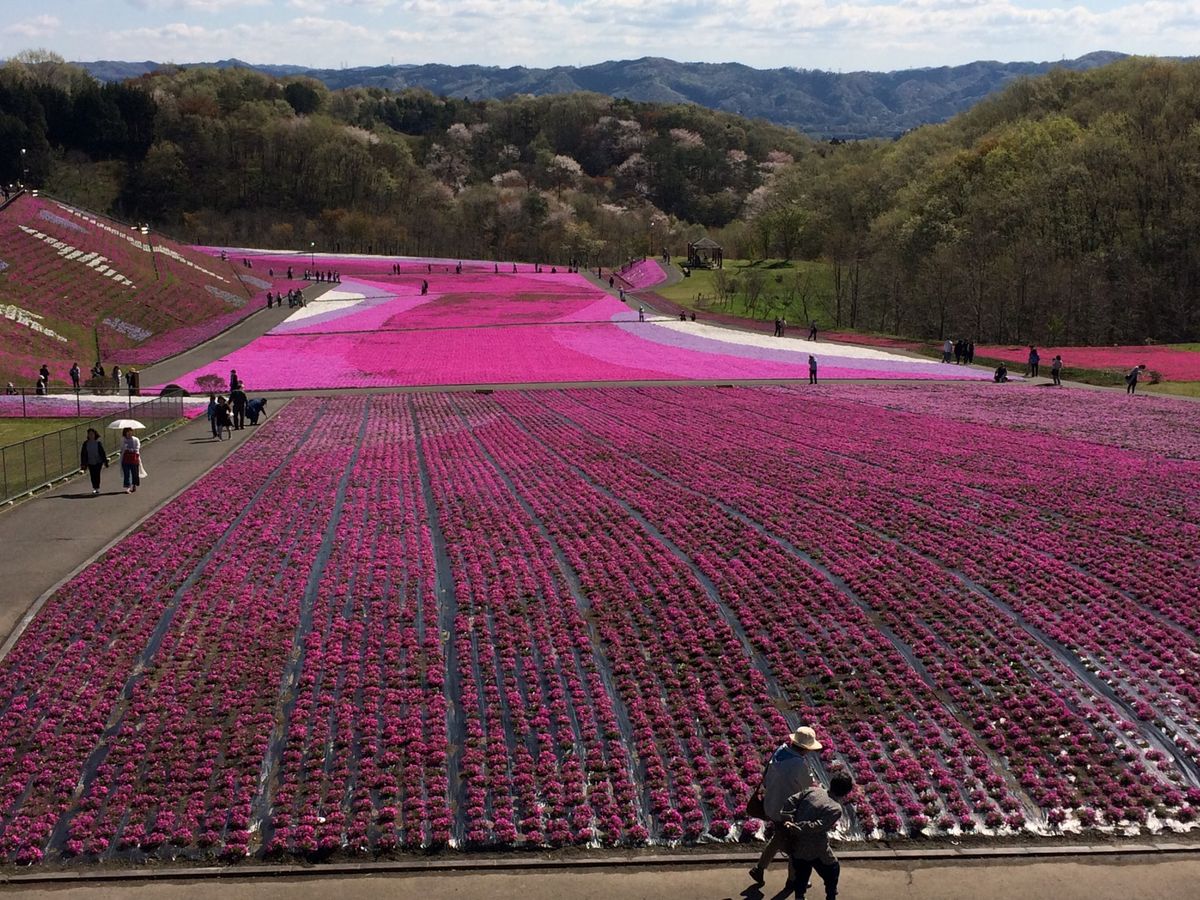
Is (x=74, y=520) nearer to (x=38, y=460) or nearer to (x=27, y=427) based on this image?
(x=38, y=460)

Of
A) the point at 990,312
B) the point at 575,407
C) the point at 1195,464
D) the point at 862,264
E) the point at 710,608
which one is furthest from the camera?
the point at 862,264

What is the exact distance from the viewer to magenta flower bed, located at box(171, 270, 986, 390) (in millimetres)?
52844

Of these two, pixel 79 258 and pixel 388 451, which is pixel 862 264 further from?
pixel 388 451

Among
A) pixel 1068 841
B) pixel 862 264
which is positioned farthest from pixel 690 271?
pixel 1068 841

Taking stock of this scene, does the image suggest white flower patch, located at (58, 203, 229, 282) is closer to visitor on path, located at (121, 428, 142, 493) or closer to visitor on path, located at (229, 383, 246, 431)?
visitor on path, located at (229, 383, 246, 431)

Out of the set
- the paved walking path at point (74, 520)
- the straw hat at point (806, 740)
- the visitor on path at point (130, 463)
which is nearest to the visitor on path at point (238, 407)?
the paved walking path at point (74, 520)

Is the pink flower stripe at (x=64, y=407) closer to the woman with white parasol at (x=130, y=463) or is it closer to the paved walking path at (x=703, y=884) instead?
the woman with white parasol at (x=130, y=463)

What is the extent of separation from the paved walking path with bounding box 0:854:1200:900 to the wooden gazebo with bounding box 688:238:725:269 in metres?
105

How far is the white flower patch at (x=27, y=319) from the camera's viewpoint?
58219mm

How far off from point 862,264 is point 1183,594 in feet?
252

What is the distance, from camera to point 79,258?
73062 mm

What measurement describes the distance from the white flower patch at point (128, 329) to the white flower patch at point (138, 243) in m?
18.4

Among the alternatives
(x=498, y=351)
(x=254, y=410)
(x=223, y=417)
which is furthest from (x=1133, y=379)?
(x=223, y=417)

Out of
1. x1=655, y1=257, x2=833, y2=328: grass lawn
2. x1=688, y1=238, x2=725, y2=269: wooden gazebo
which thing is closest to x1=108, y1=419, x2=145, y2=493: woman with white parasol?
x1=655, y1=257, x2=833, y2=328: grass lawn
